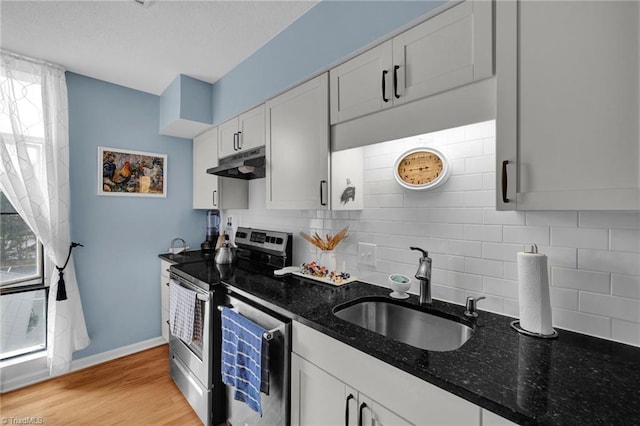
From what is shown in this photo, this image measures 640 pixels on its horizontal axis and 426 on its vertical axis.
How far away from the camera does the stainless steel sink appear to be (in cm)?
130

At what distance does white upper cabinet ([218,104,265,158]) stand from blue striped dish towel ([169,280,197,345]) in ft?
3.76

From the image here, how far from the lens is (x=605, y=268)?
1.05m

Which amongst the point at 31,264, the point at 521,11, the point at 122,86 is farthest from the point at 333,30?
the point at 31,264

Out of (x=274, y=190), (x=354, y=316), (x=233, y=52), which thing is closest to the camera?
(x=354, y=316)

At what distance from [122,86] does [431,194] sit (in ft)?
9.66

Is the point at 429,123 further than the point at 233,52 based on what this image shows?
No

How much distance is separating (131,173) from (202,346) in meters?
1.86

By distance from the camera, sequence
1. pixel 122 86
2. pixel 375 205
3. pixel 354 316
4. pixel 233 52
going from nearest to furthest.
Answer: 1. pixel 354 316
2. pixel 375 205
3. pixel 233 52
4. pixel 122 86

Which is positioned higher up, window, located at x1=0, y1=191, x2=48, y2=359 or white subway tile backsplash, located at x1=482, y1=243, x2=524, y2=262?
white subway tile backsplash, located at x1=482, y1=243, x2=524, y2=262

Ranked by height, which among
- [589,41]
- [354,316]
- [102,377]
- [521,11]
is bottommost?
[102,377]

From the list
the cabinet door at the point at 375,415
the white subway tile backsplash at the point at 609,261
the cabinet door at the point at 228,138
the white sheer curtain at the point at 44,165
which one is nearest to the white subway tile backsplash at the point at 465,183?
the white subway tile backsplash at the point at 609,261

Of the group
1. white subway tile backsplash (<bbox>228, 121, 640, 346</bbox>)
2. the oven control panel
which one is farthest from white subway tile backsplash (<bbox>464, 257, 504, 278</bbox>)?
the oven control panel

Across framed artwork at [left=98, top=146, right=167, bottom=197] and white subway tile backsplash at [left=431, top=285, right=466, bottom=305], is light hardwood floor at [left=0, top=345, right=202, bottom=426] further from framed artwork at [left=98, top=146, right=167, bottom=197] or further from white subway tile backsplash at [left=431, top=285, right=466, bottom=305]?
white subway tile backsplash at [left=431, top=285, right=466, bottom=305]

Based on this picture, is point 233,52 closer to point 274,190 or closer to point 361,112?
point 274,190
